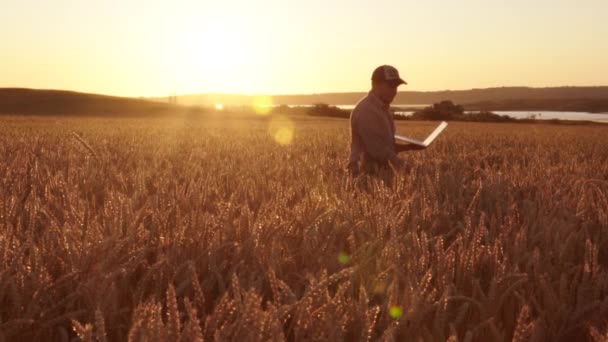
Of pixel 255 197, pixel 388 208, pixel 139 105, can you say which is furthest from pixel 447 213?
pixel 139 105

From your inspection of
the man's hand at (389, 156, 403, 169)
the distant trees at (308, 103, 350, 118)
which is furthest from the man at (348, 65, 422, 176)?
the distant trees at (308, 103, 350, 118)

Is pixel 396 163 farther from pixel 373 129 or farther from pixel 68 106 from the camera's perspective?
pixel 68 106

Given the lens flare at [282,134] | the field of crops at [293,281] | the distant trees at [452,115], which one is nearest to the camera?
the field of crops at [293,281]

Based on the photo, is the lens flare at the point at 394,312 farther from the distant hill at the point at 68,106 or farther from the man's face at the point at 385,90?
the distant hill at the point at 68,106

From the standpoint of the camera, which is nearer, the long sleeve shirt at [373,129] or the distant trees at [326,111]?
the long sleeve shirt at [373,129]

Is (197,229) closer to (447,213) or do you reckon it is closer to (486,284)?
(486,284)

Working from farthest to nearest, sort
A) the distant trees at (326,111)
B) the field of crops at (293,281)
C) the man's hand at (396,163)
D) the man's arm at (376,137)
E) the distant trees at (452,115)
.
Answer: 1. the distant trees at (326,111)
2. the distant trees at (452,115)
3. the man's arm at (376,137)
4. the man's hand at (396,163)
5. the field of crops at (293,281)

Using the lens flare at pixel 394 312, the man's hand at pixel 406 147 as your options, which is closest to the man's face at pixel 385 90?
the man's hand at pixel 406 147

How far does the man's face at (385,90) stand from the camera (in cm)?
620

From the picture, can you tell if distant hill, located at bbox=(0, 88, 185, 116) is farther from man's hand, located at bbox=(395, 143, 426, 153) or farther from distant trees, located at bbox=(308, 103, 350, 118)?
man's hand, located at bbox=(395, 143, 426, 153)

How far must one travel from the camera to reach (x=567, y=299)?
1698 millimetres

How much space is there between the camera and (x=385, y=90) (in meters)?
6.22

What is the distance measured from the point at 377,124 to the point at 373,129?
7cm

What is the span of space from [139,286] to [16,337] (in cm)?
35
